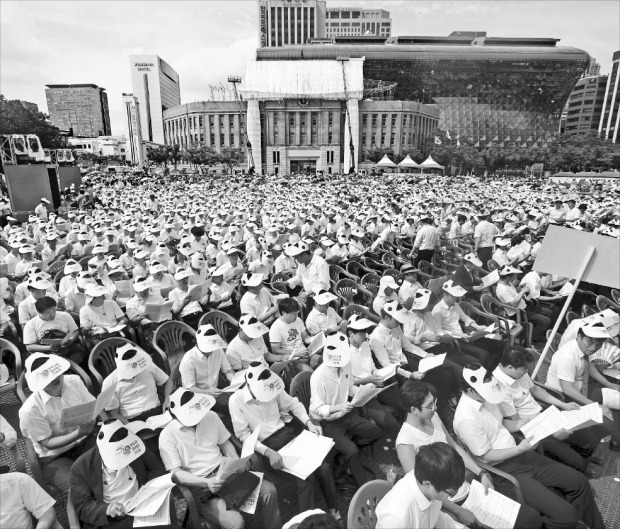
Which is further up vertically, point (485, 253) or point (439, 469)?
point (439, 469)

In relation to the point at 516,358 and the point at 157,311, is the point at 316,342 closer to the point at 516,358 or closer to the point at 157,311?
the point at 516,358

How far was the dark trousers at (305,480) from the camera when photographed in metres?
3.15

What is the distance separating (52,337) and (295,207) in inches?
510

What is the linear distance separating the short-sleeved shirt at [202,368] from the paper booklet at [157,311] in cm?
165

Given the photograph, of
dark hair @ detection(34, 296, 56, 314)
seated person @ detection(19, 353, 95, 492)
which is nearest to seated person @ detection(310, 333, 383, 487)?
seated person @ detection(19, 353, 95, 492)

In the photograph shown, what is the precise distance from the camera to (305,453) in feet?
10.3

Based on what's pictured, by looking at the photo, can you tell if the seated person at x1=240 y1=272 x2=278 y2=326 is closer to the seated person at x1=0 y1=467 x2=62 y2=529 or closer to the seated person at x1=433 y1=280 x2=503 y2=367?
the seated person at x1=433 y1=280 x2=503 y2=367

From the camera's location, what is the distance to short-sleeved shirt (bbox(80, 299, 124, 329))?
5262mm

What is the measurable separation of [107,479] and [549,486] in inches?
135

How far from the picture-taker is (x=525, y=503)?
9.34 feet

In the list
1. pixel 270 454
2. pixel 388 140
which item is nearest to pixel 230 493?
pixel 270 454

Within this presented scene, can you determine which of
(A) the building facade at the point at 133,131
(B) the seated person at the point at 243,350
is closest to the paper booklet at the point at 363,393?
(B) the seated person at the point at 243,350

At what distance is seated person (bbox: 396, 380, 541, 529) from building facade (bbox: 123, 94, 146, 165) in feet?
402

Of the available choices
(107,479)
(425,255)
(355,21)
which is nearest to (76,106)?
(355,21)
